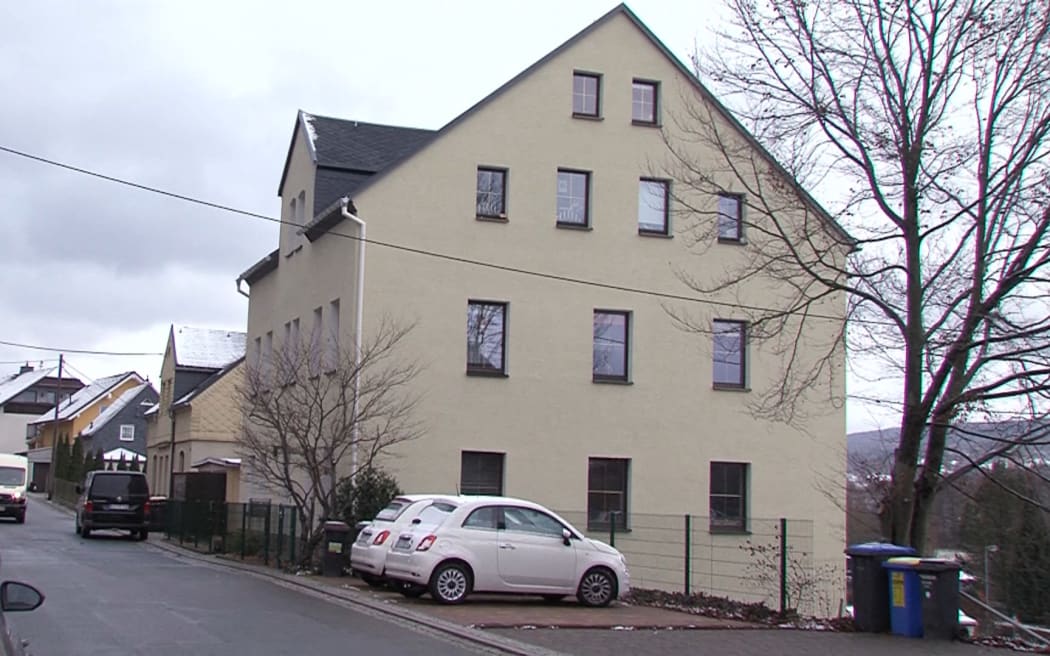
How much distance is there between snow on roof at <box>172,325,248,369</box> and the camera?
2158 inches

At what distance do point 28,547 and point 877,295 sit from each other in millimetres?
21427

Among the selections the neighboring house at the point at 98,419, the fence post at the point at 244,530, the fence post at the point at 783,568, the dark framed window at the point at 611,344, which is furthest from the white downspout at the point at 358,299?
the neighboring house at the point at 98,419

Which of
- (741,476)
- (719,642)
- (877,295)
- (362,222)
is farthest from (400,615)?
(741,476)

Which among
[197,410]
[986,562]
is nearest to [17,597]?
[986,562]

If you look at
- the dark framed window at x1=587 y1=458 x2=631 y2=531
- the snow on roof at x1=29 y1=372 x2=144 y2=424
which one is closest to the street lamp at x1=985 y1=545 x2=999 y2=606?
the dark framed window at x1=587 y1=458 x2=631 y2=531

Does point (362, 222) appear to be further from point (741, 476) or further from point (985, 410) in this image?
point (985, 410)

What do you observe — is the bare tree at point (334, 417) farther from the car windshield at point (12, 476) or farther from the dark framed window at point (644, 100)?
the car windshield at point (12, 476)

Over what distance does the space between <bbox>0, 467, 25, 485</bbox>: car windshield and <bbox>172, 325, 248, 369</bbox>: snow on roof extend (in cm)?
942

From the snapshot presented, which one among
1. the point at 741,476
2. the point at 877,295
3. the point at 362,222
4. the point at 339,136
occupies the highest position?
the point at 339,136

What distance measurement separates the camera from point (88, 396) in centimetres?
10544

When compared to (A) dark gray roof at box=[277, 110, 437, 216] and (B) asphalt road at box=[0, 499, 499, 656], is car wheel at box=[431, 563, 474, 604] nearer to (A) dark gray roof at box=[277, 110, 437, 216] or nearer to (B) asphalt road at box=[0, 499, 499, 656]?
(B) asphalt road at box=[0, 499, 499, 656]

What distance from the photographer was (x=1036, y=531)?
29.1 m

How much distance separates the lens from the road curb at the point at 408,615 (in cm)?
1341

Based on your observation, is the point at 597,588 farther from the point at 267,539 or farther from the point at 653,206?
the point at 653,206
